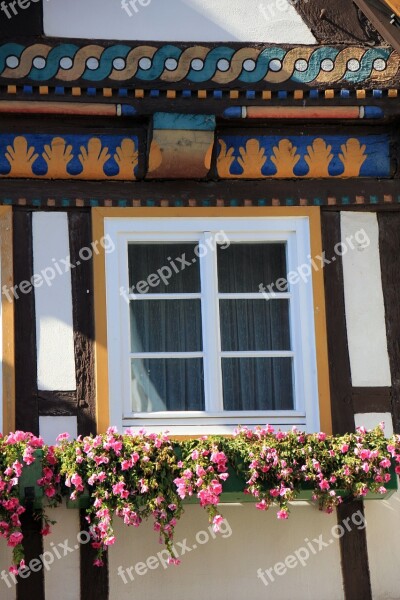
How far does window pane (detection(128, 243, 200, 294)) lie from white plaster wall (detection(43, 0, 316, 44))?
125 centimetres

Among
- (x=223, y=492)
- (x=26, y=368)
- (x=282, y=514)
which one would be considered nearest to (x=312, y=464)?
(x=282, y=514)

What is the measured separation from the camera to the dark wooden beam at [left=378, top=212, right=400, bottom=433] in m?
9.87

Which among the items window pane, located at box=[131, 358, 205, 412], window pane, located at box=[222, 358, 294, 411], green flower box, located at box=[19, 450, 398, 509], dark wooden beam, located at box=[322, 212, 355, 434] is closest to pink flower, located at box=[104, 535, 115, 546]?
green flower box, located at box=[19, 450, 398, 509]

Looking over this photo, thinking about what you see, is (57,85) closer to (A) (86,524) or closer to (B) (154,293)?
(B) (154,293)

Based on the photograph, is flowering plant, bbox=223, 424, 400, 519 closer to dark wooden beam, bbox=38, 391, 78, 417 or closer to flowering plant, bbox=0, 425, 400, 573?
flowering plant, bbox=0, 425, 400, 573

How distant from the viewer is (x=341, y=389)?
9828 millimetres

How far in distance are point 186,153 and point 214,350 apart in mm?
1152

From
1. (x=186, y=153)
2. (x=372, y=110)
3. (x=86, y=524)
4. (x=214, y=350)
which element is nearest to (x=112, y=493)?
(x=86, y=524)

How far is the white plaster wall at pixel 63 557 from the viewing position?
928 centimetres

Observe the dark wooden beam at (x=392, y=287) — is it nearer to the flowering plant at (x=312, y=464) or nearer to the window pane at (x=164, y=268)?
the flowering plant at (x=312, y=464)

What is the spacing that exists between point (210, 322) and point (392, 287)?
3.57 feet

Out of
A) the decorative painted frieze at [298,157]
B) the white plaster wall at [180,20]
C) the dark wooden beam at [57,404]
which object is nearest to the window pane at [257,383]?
the dark wooden beam at [57,404]

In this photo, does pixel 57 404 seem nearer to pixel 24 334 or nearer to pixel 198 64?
pixel 24 334

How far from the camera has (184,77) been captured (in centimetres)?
1000
